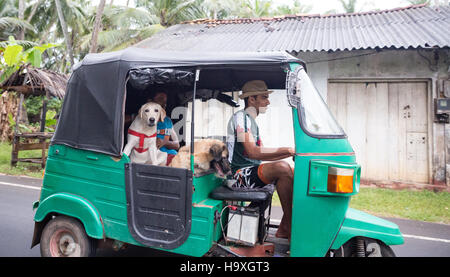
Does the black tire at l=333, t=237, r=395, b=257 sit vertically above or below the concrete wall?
below

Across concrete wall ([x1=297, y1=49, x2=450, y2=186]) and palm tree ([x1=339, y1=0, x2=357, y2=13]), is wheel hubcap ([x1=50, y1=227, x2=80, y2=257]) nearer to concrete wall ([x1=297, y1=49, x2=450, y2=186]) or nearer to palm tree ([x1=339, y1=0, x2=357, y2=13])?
concrete wall ([x1=297, y1=49, x2=450, y2=186])

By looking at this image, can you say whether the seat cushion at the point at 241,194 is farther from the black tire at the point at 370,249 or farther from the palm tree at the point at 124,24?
the palm tree at the point at 124,24

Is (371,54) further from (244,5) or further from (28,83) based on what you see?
(244,5)

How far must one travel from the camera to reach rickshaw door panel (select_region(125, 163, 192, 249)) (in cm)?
277

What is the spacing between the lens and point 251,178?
3254 mm

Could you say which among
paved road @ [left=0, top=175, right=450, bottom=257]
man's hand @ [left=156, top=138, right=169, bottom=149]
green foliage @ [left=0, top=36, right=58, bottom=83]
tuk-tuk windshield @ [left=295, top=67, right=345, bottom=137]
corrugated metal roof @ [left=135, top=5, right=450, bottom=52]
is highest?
corrugated metal roof @ [left=135, top=5, right=450, bottom=52]

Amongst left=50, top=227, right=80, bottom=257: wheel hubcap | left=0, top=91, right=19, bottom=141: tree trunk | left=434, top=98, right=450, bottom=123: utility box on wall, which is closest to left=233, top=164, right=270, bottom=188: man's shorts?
left=50, top=227, right=80, bottom=257: wheel hubcap

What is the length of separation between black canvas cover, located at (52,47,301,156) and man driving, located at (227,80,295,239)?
588 millimetres

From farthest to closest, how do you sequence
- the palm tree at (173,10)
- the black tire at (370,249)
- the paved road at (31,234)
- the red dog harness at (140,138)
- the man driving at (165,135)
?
the palm tree at (173,10) → the man driving at (165,135) → the paved road at (31,234) → the red dog harness at (140,138) → the black tire at (370,249)

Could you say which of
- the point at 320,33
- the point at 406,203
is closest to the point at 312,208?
the point at 406,203

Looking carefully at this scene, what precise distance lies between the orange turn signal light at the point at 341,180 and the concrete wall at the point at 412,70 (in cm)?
607

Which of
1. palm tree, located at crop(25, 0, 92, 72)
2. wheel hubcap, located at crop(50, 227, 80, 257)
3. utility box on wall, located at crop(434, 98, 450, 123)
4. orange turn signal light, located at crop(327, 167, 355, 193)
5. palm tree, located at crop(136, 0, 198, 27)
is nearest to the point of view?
orange turn signal light, located at crop(327, 167, 355, 193)

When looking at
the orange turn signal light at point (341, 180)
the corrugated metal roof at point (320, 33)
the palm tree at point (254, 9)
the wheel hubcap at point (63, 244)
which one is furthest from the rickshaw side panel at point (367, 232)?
the palm tree at point (254, 9)

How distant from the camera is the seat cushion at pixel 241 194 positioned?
2941mm
